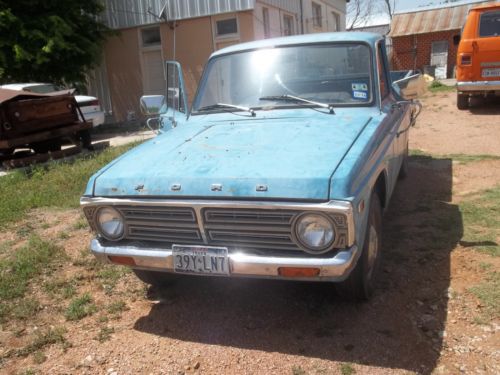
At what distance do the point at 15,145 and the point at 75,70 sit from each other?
6.62 meters

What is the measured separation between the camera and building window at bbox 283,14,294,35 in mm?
17234

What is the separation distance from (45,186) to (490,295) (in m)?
6.20

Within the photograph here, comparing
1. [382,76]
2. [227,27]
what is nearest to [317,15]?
[227,27]

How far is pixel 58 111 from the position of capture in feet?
33.2

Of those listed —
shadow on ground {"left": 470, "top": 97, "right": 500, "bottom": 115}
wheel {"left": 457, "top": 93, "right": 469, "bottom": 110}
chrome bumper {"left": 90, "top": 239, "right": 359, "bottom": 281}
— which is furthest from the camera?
wheel {"left": 457, "top": 93, "right": 469, "bottom": 110}

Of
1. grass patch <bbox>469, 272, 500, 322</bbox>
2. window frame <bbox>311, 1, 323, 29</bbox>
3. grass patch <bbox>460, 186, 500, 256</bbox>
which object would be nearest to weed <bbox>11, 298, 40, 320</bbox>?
grass patch <bbox>469, 272, 500, 322</bbox>

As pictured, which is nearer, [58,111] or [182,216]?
[182,216]

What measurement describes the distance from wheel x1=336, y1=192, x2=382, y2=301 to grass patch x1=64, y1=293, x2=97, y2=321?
176 cm

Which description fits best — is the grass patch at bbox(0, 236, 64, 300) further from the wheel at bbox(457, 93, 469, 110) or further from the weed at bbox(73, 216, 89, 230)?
the wheel at bbox(457, 93, 469, 110)

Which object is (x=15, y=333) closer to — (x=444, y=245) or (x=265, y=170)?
(x=265, y=170)

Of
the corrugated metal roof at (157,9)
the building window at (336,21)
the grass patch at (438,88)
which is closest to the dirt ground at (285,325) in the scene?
the grass patch at (438,88)

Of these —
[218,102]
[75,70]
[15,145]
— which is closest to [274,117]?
[218,102]

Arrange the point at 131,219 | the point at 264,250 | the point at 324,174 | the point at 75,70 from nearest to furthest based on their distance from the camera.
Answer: the point at 324,174, the point at 264,250, the point at 131,219, the point at 75,70

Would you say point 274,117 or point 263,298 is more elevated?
point 274,117
